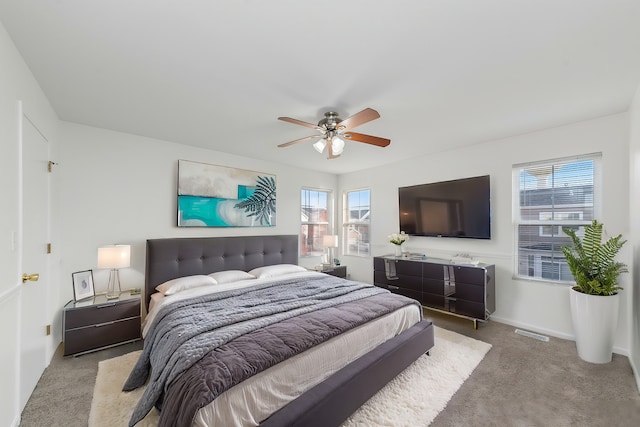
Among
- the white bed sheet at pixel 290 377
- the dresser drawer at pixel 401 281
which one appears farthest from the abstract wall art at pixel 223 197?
the white bed sheet at pixel 290 377

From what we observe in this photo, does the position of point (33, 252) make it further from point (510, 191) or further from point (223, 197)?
point (510, 191)

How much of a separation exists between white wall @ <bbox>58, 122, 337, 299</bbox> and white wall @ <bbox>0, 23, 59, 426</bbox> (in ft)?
4.02

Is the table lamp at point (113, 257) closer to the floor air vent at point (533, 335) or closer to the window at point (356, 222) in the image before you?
the window at point (356, 222)

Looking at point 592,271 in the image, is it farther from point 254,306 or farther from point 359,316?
point 254,306

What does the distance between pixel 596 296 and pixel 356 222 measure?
3.58 metres

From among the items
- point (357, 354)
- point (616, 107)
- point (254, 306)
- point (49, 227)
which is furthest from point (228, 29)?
point (616, 107)

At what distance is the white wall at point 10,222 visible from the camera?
1555 millimetres

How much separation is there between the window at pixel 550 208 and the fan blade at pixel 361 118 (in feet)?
8.29

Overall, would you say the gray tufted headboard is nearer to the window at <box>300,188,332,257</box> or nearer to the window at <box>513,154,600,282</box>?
the window at <box>300,188,332,257</box>

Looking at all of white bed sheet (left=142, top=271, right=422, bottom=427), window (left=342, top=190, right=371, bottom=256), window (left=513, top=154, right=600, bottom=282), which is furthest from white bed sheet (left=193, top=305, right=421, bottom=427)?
window (left=342, top=190, right=371, bottom=256)

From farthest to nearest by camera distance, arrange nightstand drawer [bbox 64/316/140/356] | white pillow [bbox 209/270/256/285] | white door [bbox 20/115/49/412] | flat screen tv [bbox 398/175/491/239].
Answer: flat screen tv [bbox 398/175/491/239], white pillow [bbox 209/270/256/285], nightstand drawer [bbox 64/316/140/356], white door [bbox 20/115/49/412]

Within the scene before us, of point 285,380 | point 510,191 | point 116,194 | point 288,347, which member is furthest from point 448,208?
point 116,194

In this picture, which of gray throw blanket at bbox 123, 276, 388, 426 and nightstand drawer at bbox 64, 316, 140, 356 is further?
A: nightstand drawer at bbox 64, 316, 140, 356

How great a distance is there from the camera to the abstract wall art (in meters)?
3.68
